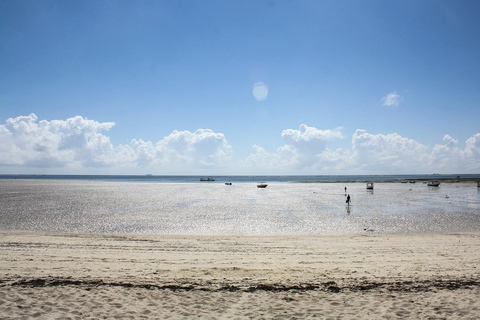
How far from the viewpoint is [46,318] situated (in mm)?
7766

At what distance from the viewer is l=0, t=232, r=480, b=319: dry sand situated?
27.5 ft

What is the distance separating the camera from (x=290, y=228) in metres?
25.4

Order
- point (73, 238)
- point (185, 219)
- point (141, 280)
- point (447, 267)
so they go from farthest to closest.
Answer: point (185, 219) → point (73, 238) → point (447, 267) → point (141, 280)

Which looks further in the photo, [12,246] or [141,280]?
[12,246]

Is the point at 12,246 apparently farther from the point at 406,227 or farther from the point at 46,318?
the point at 406,227

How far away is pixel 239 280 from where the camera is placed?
10.8 metres

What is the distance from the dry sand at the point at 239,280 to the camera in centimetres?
838

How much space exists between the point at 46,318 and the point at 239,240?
12.5 m

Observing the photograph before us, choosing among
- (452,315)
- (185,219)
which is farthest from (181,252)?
(185,219)

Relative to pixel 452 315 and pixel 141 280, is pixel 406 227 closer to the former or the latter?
pixel 452 315

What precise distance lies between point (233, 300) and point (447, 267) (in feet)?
30.3

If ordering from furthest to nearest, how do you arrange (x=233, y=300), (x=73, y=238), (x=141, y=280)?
(x=73, y=238), (x=141, y=280), (x=233, y=300)

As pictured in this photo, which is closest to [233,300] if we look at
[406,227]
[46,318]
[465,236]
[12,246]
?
[46,318]

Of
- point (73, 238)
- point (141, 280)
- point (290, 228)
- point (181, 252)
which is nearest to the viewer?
point (141, 280)
